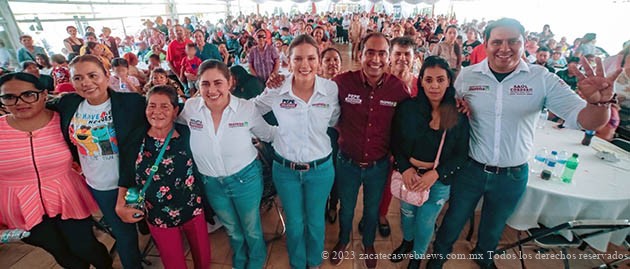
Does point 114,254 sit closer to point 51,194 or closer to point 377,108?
point 51,194

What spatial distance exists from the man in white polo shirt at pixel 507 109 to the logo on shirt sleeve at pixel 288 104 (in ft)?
3.56

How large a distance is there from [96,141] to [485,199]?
8.30 feet

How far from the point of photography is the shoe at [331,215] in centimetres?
272

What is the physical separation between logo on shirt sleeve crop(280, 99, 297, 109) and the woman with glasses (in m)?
3.00

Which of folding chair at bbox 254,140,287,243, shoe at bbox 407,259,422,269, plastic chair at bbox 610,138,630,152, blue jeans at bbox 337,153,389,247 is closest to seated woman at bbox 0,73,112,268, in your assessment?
folding chair at bbox 254,140,287,243

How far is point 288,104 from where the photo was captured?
5.42 ft

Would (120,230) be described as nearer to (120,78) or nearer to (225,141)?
(225,141)

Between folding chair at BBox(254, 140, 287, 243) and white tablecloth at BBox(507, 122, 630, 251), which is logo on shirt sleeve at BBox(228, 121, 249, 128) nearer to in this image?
folding chair at BBox(254, 140, 287, 243)

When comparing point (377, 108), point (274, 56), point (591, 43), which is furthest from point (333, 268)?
point (591, 43)

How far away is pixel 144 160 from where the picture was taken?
1.58 meters

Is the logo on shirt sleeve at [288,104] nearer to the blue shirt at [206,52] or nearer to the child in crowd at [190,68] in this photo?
the child in crowd at [190,68]

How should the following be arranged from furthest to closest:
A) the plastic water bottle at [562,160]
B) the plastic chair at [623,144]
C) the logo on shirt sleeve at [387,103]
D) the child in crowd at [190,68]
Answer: the child in crowd at [190,68] < the plastic chair at [623,144] < the plastic water bottle at [562,160] < the logo on shirt sleeve at [387,103]

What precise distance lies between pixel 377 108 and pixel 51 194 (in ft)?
6.86

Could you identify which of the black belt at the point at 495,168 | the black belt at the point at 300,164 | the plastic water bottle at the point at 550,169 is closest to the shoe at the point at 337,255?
the black belt at the point at 300,164
